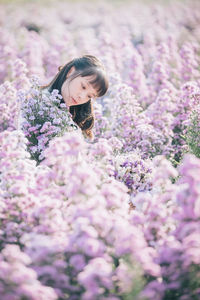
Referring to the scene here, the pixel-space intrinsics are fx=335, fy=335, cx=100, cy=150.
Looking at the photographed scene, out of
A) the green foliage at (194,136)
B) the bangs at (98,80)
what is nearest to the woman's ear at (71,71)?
the bangs at (98,80)

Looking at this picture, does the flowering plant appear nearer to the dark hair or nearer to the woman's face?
the woman's face

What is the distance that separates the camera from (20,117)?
453cm

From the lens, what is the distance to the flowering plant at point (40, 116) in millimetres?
4242

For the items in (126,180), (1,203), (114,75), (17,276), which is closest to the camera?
(17,276)

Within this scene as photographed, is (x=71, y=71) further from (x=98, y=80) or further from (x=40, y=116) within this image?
(x=40, y=116)

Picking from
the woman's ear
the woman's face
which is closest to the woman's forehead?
the woman's face

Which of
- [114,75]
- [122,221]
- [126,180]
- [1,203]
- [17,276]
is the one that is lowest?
[17,276]

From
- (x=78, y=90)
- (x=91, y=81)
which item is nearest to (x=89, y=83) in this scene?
(x=91, y=81)

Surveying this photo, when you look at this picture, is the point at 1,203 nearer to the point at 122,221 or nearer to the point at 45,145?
the point at 122,221

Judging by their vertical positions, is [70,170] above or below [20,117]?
below

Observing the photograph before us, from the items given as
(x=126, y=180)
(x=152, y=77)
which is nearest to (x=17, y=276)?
(x=126, y=180)

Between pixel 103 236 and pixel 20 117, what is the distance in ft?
8.48

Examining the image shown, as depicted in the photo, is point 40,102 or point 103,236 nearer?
point 103,236

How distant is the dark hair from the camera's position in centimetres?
424
